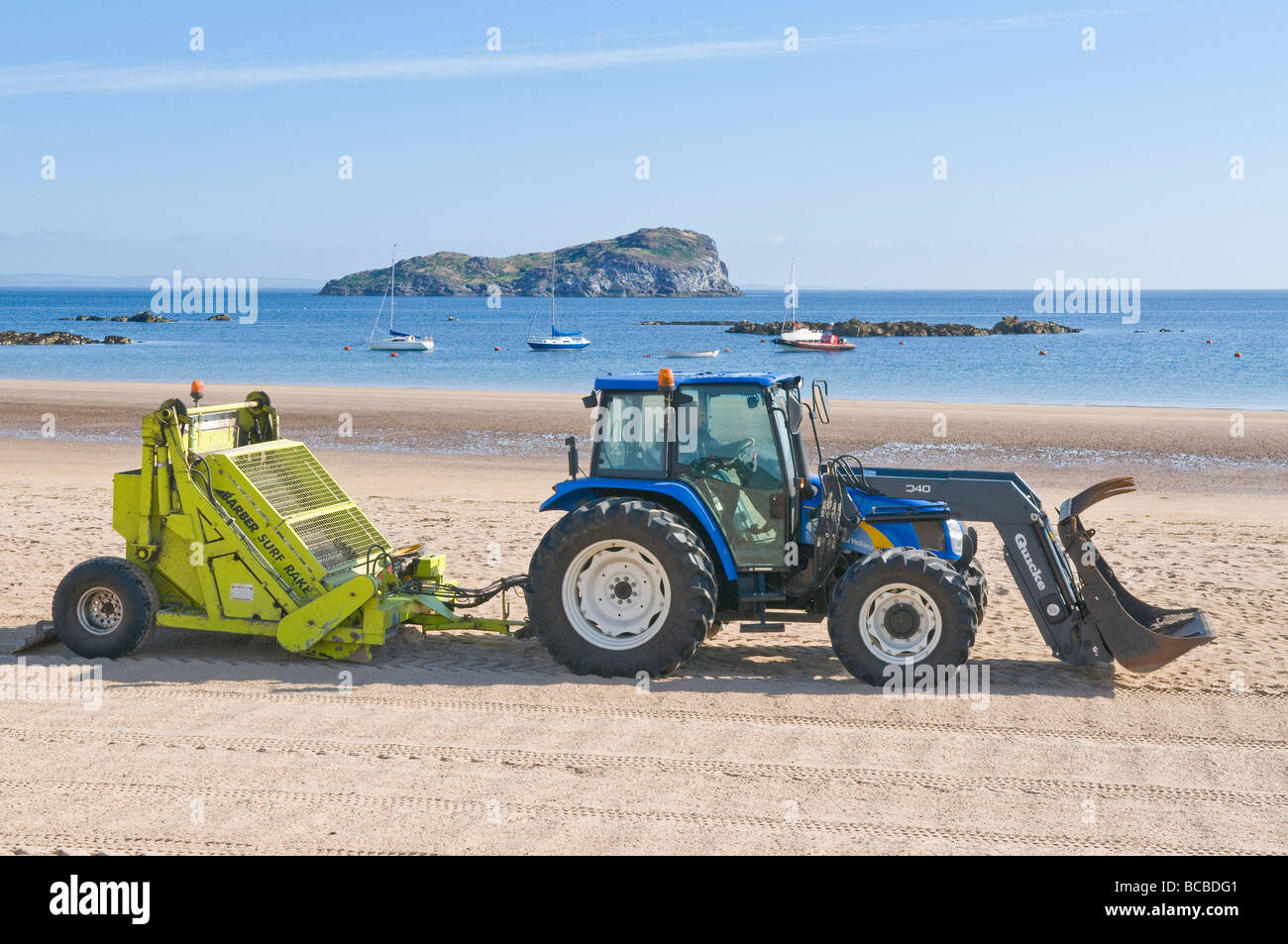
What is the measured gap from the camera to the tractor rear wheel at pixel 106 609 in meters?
8.40

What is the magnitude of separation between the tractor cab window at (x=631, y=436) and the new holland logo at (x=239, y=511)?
239cm

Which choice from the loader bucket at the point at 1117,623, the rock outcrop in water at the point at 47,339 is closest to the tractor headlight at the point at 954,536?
the loader bucket at the point at 1117,623

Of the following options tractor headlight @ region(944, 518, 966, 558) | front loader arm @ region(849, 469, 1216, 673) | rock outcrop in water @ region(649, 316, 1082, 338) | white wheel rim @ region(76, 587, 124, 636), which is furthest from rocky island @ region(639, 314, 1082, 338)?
white wheel rim @ region(76, 587, 124, 636)

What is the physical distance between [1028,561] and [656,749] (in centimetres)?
299

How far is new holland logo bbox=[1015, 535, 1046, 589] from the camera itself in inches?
320

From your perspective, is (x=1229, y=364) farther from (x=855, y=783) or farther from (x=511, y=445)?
(x=855, y=783)

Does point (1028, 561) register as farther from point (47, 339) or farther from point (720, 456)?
point (47, 339)

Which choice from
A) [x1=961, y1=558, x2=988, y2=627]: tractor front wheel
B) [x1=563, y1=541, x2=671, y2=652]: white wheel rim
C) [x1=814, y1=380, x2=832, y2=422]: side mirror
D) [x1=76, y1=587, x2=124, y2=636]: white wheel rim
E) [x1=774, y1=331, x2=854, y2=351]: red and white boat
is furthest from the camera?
[x1=774, y1=331, x2=854, y2=351]: red and white boat

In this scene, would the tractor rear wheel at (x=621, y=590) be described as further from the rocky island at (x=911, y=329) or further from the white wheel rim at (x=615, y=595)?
the rocky island at (x=911, y=329)

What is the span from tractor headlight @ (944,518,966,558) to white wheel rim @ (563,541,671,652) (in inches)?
81.2

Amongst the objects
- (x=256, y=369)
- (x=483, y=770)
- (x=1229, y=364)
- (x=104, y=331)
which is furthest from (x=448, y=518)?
(x=104, y=331)

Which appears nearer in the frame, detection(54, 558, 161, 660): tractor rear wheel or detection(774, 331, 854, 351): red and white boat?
detection(54, 558, 161, 660): tractor rear wheel

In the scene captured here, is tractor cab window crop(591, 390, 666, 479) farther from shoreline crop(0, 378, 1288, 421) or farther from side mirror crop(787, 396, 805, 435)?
shoreline crop(0, 378, 1288, 421)

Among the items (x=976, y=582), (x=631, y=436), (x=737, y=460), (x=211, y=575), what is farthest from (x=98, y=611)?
(x=976, y=582)
